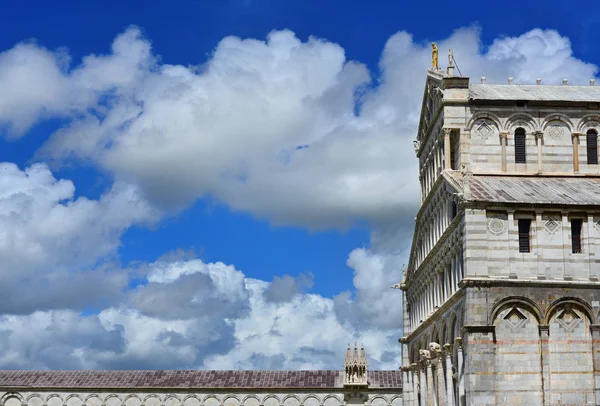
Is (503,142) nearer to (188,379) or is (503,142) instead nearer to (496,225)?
(496,225)

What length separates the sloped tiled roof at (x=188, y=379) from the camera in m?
91.3

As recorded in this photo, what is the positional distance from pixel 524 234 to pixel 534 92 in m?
13.8

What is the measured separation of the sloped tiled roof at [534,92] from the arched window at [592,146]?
2037 mm

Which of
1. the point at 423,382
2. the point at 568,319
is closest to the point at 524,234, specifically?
the point at 568,319

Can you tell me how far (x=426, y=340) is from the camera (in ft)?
209

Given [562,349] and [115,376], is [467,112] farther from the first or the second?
[115,376]

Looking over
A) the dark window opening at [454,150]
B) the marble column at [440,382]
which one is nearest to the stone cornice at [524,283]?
the marble column at [440,382]

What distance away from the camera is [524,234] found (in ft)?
166

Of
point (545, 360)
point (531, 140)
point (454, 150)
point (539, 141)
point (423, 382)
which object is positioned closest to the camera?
point (545, 360)

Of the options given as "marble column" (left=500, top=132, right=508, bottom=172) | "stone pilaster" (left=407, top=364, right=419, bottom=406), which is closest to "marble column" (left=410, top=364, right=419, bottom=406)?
"stone pilaster" (left=407, top=364, right=419, bottom=406)

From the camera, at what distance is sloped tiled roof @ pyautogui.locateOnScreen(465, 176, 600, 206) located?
5075cm

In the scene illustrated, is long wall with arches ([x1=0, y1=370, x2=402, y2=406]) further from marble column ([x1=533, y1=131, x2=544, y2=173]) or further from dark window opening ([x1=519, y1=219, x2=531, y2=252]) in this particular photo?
dark window opening ([x1=519, y1=219, x2=531, y2=252])

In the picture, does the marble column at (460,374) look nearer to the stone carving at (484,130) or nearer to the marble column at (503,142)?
the marble column at (503,142)

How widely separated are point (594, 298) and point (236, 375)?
50.4m
